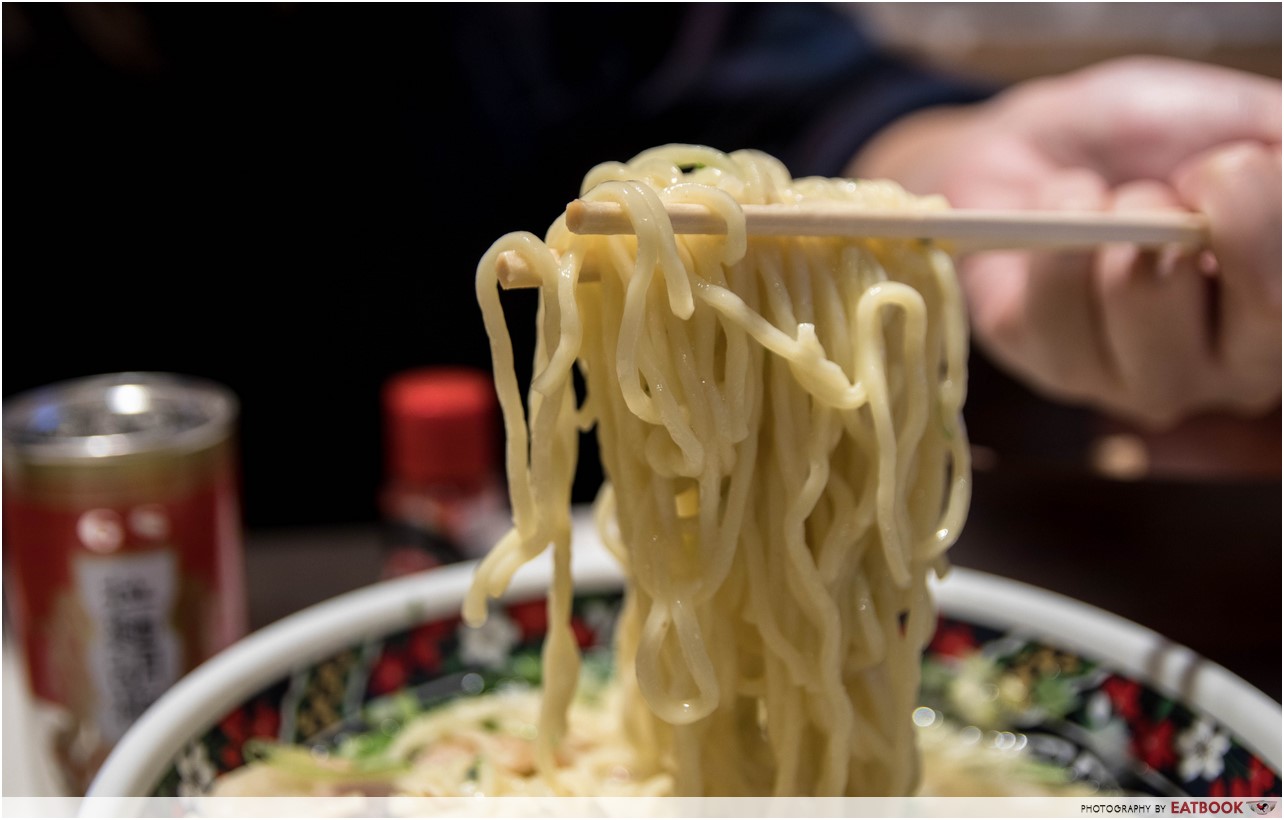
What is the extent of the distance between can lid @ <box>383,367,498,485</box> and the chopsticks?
2.49ft

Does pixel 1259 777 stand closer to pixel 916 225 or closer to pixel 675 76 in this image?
pixel 916 225

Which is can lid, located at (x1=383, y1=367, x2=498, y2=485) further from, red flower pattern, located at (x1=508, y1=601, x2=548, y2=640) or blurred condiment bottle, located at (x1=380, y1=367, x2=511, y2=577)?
red flower pattern, located at (x1=508, y1=601, x2=548, y2=640)

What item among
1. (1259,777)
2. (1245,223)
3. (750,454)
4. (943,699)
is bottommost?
(943,699)

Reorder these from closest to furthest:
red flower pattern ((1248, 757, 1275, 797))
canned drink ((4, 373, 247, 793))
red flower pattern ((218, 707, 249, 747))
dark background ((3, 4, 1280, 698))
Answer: red flower pattern ((1248, 757, 1275, 797)), red flower pattern ((218, 707, 249, 747)), canned drink ((4, 373, 247, 793)), dark background ((3, 4, 1280, 698))

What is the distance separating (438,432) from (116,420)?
1.46ft

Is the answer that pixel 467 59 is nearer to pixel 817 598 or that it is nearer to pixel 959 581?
pixel 959 581

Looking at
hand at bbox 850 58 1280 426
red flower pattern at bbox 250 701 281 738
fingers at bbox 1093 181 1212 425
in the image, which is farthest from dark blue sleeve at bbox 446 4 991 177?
red flower pattern at bbox 250 701 281 738

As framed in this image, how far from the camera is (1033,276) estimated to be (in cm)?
108

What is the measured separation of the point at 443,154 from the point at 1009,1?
1.43 meters

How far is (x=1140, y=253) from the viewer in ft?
3.14

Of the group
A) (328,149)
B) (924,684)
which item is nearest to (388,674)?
(924,684)

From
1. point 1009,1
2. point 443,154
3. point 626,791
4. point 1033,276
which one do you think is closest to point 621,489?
point 626,791

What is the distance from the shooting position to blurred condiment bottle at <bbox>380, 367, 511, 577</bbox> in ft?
4.62

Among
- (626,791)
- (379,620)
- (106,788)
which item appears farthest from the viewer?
(379,620)
